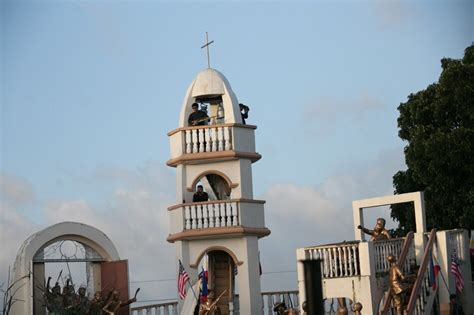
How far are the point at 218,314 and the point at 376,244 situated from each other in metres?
5.74

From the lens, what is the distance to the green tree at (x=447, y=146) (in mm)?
34031

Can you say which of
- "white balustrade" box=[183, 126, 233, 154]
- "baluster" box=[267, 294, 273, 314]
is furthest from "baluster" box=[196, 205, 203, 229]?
"baluster" box=[267, 294, 273, 314]

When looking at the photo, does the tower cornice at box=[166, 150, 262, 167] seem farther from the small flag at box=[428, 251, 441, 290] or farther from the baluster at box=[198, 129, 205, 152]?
the small flag at box=[428, 251, 441, 290]

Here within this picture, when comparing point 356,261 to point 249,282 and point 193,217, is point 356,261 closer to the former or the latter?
point 249,282

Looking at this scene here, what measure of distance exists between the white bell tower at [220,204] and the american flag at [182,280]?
1.68 ft

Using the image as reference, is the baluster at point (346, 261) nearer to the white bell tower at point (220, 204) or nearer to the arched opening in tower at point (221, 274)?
the white bell tower at point (220, 204)

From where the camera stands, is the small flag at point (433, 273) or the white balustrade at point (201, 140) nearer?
the small flag at point (433, 273)

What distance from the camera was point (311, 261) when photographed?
39.0 feet

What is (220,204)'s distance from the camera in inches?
1292

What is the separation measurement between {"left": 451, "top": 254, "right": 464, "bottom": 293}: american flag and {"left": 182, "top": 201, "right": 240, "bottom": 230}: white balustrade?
260 inches

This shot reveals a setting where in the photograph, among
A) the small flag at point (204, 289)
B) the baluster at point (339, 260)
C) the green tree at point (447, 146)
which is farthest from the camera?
the green tree at point (447, 146)

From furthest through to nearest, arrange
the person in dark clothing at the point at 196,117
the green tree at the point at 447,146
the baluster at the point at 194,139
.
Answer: the green tree at the point at 447,146 → the person in dark clothing at the point at 196,117 → the baluster at the point at 194,139

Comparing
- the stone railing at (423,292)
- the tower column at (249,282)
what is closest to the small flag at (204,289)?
the tower column at (249,282)

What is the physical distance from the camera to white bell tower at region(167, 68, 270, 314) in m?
32.6
